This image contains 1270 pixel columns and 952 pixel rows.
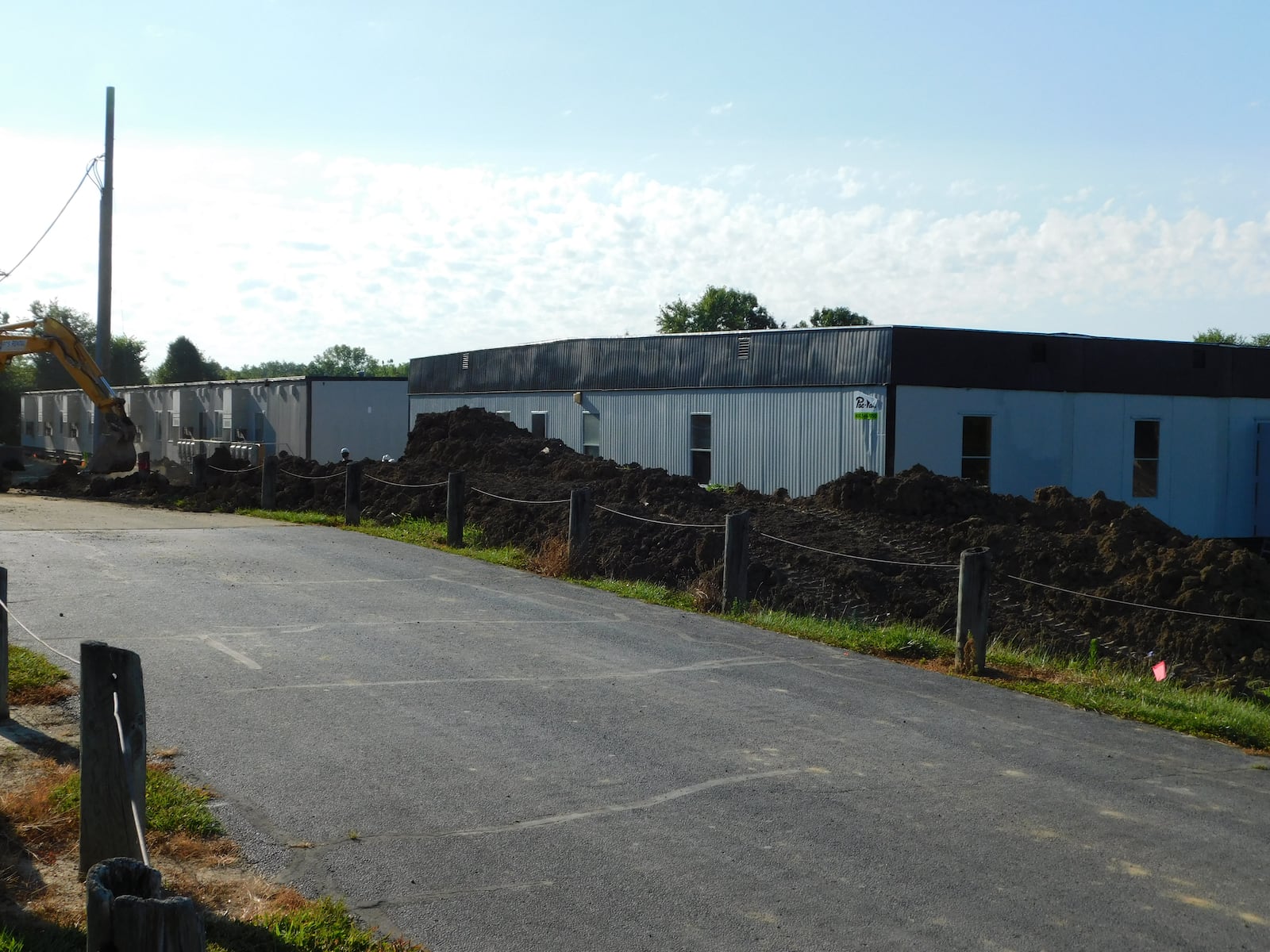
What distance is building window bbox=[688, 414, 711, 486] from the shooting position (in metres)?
29.6

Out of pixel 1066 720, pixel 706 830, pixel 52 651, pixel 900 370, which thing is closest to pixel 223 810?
pixel 706 830

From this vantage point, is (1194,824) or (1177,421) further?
(1177,421)

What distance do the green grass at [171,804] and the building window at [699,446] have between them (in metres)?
23.3

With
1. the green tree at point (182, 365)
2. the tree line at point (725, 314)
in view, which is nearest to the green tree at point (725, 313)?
the tree line at point (725, 314)

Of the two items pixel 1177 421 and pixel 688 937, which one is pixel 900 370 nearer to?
pixel 1177 421

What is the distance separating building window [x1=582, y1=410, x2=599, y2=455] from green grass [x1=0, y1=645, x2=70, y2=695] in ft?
76.8

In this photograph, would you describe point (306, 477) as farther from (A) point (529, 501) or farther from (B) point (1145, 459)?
(B) point (1145, 459)

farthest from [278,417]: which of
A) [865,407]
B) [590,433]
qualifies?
[865,407]

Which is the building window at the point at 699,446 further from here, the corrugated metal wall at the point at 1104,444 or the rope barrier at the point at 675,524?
the rope barrier at the point at 675,524

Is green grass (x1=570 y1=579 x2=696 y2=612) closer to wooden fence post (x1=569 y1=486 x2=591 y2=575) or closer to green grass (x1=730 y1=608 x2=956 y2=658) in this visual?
wooden fence post (x1=569 y1=486 x2=591 y2=575)

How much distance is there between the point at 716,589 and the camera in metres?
14.2

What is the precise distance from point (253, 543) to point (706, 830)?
14.5 metres

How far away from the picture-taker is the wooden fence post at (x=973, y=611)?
35.6ft

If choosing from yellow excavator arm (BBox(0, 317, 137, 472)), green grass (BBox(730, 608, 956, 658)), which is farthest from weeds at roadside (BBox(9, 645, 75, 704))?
yellow excavator arm (BBox(0, 317, 137, 472))
